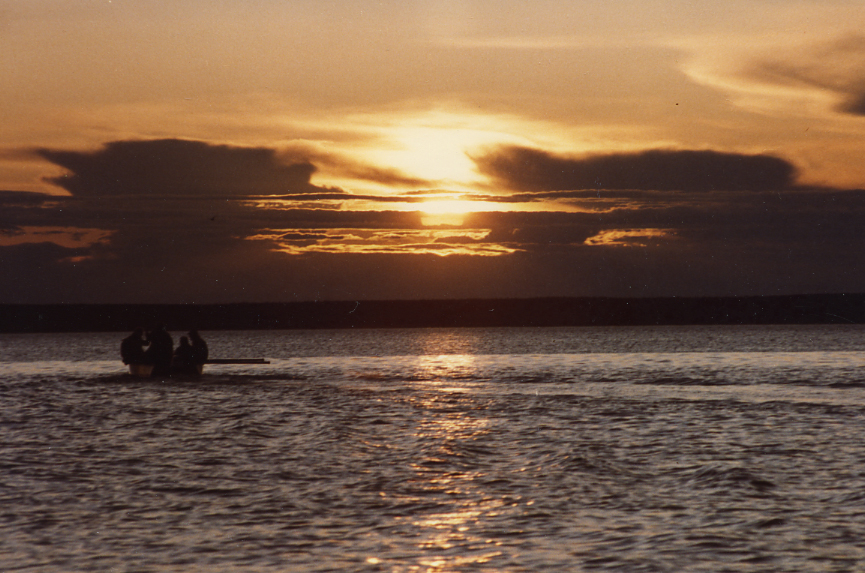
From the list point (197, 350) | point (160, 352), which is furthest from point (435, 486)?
point (197, 350)

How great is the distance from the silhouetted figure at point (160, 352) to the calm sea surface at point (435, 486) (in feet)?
35.3

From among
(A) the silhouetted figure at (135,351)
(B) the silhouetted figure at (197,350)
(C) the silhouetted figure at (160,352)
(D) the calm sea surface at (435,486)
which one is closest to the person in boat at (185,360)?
(B) the silhouetted figure at (197,350)

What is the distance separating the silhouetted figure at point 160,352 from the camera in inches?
2132

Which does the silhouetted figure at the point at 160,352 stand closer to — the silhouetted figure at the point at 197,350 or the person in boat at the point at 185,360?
the person in boat at the point at 185,360

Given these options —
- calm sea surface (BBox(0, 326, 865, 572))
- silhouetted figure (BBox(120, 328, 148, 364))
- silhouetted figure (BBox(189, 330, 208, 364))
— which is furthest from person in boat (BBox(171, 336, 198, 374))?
calm sea surface (BBox(0, 326, 865, 572))

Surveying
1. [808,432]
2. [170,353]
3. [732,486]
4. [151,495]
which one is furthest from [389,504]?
[170,353]

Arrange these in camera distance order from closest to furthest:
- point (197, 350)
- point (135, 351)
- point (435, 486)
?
point (435, 486) < point (135, 351) < point (197, 350)

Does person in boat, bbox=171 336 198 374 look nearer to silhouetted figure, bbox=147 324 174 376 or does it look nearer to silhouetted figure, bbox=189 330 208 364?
silhouetted figure, bbox=189 330 208 364

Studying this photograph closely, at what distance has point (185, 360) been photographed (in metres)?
56.5

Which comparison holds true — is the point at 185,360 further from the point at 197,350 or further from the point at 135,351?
the point at 135,351

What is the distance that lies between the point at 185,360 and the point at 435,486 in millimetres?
39499

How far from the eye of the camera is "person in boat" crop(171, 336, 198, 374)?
56.2 metres

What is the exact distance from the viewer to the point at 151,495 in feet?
63.0

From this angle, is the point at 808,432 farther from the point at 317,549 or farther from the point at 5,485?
the point at 5,485
